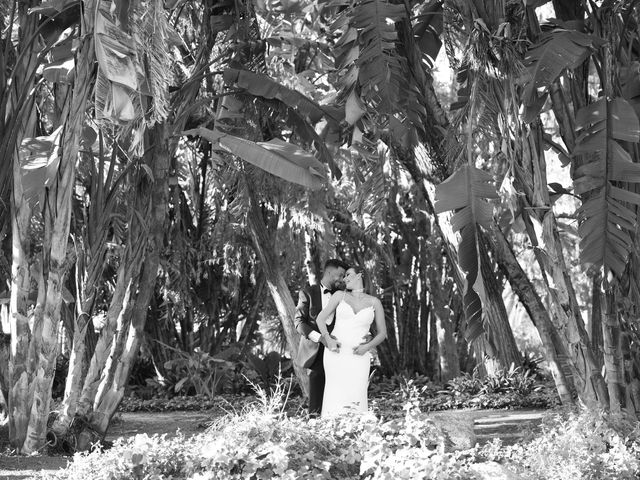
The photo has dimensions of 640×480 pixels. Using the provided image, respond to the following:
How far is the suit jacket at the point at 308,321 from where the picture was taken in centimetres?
858

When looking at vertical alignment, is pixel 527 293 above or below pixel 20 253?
below

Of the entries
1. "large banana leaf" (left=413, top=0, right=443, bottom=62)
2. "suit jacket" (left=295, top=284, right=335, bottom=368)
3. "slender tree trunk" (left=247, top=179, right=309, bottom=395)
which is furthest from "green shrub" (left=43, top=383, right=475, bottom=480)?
"large banana leaf" (left=413, top=0, right=443, bottom=62)

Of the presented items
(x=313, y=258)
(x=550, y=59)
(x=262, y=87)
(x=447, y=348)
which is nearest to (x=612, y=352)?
(x=550, y=59)

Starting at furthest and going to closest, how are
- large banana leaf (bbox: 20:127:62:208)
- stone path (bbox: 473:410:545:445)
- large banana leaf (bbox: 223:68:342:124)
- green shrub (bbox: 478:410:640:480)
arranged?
large banana leaf (bbox: 223:68:342:124) → stone path (bbox: 473:410:545:445) → large banana leaf (bbox: 20:127:62:208) → green shrub (bbox: 478:410:640:480)

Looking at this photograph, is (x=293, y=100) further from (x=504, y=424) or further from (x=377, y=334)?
(x=504, y=424)

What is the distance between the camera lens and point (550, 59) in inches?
305

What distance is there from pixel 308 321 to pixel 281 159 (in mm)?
1543

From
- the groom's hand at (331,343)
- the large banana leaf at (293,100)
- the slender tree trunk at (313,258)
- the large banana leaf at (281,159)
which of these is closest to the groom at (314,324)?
the groom's hand at (331,343)

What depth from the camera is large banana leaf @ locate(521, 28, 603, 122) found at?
7727mm

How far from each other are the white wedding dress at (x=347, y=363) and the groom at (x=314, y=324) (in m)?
0.21

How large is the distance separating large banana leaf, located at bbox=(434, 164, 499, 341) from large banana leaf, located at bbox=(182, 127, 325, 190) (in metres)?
1.33

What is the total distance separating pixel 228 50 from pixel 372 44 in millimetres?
2875

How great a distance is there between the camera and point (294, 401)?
42.3ft

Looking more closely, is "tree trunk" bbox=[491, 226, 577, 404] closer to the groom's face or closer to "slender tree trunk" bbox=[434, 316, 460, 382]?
the groom's face
